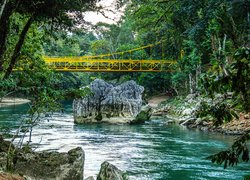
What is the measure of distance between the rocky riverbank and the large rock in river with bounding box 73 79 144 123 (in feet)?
7.36

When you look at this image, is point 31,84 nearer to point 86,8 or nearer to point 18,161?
point 18,161

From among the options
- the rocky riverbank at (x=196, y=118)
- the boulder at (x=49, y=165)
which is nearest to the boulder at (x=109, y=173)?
the boulder at (x=49, y=165)

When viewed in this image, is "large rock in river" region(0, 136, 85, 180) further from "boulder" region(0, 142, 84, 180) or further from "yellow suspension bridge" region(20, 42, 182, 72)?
"yellow suspension bridge" region(20, 42, 182, 72)

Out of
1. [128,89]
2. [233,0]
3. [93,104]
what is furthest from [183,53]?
[233,0]

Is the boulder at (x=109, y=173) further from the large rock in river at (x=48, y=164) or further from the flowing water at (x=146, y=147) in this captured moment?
the flowing water at (x=146, y=147)

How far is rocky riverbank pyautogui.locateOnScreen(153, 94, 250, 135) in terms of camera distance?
49.1ft

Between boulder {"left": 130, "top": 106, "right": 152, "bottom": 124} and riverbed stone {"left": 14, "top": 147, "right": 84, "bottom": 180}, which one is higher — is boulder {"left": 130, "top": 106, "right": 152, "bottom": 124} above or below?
above

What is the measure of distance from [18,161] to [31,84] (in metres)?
1.40

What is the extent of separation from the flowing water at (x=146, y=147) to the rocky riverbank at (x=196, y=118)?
2.39ft

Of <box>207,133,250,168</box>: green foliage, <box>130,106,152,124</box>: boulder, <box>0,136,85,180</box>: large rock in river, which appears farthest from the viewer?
<box>130,106,152,124</box>: boulder

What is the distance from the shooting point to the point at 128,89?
21.2 metres

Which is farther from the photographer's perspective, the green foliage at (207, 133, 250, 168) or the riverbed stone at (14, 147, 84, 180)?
the riverbed stone at (14, 147, 84, 180)

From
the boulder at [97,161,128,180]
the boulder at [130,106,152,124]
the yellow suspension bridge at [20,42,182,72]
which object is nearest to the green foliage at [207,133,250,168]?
the boulder at [97,161,128,180]

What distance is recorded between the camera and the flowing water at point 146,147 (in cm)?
926
